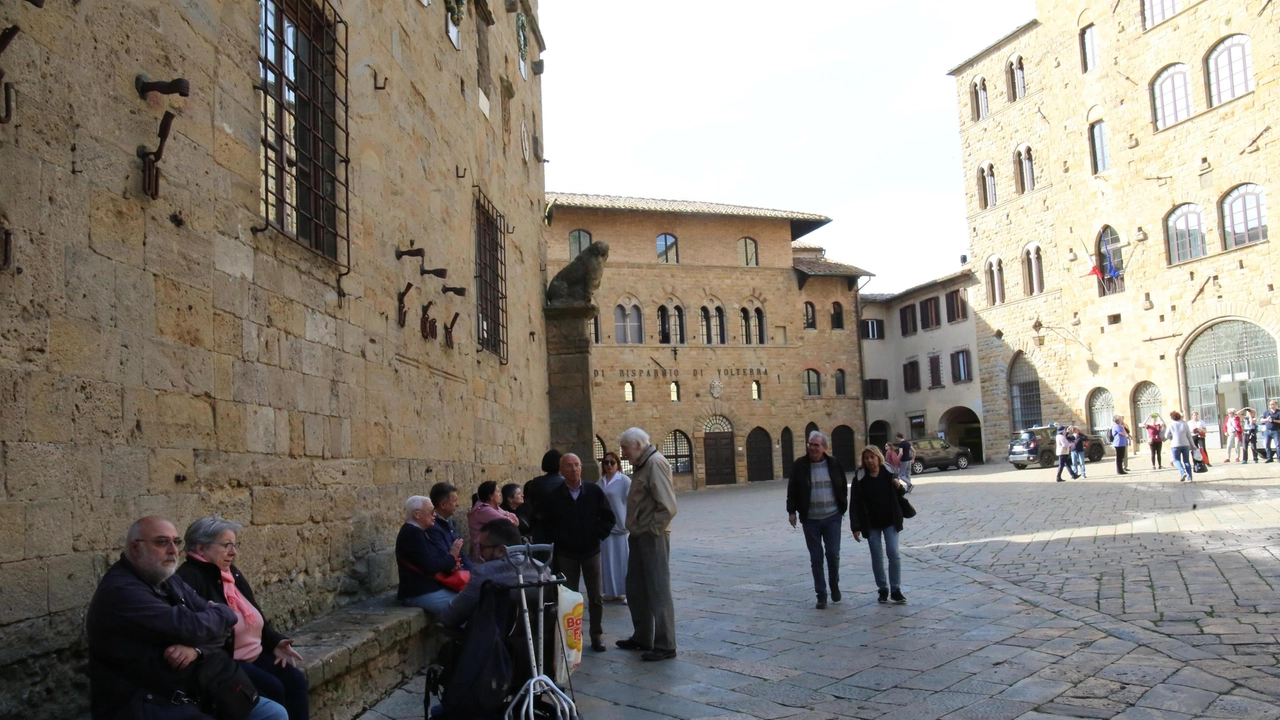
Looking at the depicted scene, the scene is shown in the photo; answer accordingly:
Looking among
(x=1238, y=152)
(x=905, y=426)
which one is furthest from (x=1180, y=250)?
(x=905, y=426)

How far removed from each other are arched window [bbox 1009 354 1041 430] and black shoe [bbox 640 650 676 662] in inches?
1242

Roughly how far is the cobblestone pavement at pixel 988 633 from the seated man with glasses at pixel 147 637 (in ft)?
6.54

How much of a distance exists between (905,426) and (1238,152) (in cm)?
1795

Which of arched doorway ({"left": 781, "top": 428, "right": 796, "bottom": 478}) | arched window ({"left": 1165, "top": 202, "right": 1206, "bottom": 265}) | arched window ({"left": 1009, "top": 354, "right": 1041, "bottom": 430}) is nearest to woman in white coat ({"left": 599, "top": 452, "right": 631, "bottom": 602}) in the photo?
arched window ({"left": 1165, "top": 202, "right": 1206, "bottom": 265})

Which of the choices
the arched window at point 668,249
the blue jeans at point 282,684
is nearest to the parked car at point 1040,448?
the arched window at point 668,249

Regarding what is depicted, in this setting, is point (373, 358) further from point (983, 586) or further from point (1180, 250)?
point (1180, 250)

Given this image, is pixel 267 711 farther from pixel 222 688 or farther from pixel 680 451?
pixel 680 451

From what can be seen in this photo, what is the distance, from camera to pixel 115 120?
3910 millimetres

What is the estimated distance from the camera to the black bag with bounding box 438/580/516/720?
13.6 feet

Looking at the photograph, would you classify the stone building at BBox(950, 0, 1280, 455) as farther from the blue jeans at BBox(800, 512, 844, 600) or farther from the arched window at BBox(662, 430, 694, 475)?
the blue jeans at BBox(800, 512, 844, 600)

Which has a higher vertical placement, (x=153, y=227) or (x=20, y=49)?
(x=20, y=49)

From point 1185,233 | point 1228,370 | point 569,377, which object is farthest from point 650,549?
point 1185,233

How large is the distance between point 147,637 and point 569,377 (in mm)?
11572

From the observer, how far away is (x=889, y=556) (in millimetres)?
8195
